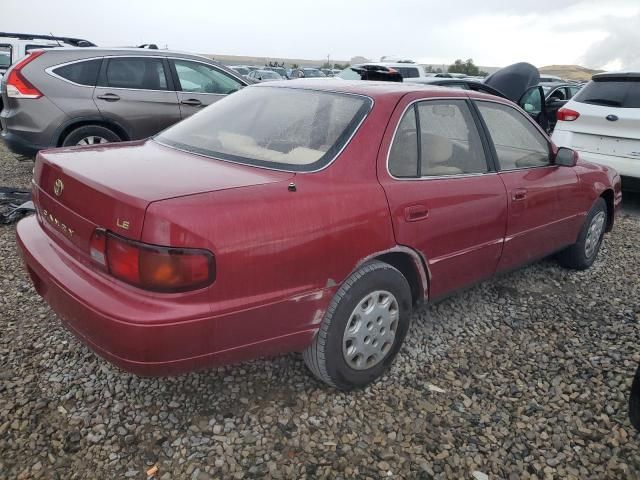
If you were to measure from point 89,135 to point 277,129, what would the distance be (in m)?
4.11

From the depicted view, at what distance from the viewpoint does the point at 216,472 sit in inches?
82.9

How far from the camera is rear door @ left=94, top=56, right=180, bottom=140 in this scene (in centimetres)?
598

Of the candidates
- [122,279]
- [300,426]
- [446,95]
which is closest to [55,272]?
[122,279]

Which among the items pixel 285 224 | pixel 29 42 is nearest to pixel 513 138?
pixel 285 224

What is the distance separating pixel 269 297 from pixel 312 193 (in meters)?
0.48

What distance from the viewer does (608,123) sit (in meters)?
Answer: 5.73

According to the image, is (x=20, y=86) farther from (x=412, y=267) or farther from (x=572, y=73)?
(x=572, y=73)

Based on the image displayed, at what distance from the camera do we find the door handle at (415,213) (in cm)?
253

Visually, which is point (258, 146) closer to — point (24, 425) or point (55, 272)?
point (55, 272)

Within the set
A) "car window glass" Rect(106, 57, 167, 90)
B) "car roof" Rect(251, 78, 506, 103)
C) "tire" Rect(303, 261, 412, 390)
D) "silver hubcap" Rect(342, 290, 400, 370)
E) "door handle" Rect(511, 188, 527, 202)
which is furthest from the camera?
"car window glass" Rect(106, 57, 167, 90)

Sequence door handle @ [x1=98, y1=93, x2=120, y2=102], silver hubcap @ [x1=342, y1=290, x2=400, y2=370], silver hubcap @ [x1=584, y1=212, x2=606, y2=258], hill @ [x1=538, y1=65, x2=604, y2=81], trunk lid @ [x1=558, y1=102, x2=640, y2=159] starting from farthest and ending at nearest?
hill @ [x1=538, y1=65, x2=604, y2=81]
door handle @ [x1=98, y1=93, x2=120, y2=102]
trunk lid @ [x1=558, y1=102, x2=640, y2=159]
silver hubcap @ [x1=584, y1=212, x2=606, y2=258]
silver hubcap @ [x1=342, y1=290, x2=400, y2=370]

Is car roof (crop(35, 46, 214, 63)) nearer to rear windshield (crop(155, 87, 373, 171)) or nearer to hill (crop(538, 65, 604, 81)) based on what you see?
rear windshield (crop(155, 87, 373, 171))

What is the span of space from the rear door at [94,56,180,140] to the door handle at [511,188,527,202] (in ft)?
14.9

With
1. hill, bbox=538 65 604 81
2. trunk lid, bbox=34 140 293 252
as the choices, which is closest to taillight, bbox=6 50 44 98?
trunk lid, bbox=34 140 293 252
